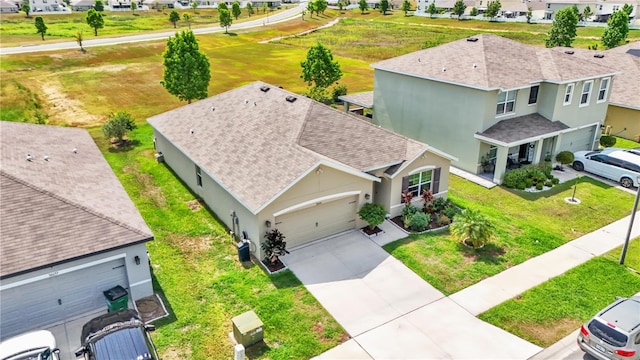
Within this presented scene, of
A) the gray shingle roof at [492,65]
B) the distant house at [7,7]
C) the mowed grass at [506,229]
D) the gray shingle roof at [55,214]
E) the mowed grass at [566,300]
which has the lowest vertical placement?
the mowed grass at [566,300]

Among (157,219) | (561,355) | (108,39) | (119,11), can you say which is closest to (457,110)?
(561,355)

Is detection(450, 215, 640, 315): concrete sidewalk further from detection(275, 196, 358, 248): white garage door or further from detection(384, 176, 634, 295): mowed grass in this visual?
detection(275, 196, 358, 248): white garage door

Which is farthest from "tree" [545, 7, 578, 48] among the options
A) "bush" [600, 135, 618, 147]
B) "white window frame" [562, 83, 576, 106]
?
"white window frame" [562, 83, 576, 106]

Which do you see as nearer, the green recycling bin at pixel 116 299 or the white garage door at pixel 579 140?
the green recycling bin at pixel 116 299

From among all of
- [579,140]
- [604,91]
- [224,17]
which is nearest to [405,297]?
[579,140]

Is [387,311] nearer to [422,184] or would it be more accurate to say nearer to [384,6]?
[422,184]

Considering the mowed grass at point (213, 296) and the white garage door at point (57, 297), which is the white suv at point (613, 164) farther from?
the white garage door at point (57, 297)

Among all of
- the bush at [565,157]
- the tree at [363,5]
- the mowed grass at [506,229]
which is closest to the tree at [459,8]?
the tree at [363,5]
